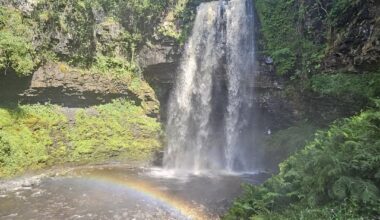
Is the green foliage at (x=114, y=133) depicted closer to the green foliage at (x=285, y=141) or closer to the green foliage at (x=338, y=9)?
the green foliage at (x=285, y=141)

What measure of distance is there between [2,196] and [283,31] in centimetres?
1378

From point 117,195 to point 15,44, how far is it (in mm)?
8182

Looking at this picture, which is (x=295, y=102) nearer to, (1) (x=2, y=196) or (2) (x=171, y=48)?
(2) (x=171, y=48)

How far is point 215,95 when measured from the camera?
768 inches

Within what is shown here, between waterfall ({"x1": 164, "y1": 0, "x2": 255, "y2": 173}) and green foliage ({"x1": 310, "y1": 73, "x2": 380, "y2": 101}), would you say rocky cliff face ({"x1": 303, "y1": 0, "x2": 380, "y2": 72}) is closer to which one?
green foliage ({"x1": 310, "y1": 73, "x2": 380, "y2": 101})

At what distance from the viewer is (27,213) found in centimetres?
1095

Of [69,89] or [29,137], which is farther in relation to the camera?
[69,89]

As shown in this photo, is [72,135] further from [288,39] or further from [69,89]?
[288,39]

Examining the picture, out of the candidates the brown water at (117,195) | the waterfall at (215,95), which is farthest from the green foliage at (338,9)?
the brown water at (117,195)

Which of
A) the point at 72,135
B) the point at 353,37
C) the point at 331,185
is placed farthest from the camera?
the point at 72,135

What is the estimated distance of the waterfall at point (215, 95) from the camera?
18.6m

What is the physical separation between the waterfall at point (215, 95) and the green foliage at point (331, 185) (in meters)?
9.10

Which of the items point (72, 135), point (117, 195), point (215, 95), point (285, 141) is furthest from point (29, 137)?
point (285, 141)

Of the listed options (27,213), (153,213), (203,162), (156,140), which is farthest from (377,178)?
(156,140)
